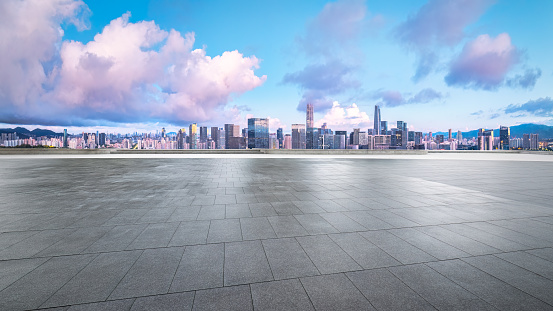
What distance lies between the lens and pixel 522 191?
32.7 ft

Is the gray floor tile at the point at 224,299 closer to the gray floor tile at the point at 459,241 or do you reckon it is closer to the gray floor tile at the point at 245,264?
the gray floor tile at the point at 245,264

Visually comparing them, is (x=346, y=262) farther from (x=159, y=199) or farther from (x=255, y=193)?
(x=159, y=199)

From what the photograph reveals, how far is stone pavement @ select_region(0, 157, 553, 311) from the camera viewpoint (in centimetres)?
310

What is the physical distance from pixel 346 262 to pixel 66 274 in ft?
14.0

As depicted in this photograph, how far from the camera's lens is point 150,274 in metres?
3.67

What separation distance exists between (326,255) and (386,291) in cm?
121

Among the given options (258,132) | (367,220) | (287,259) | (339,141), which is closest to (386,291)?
(287,259)

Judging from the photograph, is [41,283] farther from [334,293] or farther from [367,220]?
[367,220]

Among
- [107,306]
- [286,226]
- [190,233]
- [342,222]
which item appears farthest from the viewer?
[342,222]

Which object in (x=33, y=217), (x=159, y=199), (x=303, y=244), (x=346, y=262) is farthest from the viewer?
(x=159, y=199)

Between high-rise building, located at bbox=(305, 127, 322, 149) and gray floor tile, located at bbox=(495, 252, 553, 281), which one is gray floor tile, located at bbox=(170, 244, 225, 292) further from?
high-rise building, located at bbox=(305, 127, 322, 149)

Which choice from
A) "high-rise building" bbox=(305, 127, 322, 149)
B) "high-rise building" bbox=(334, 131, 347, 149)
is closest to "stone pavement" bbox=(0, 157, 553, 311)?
"high-rise building" bbox=(305, 127, 322, 149)

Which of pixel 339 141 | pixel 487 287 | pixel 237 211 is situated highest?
pixel 339 141

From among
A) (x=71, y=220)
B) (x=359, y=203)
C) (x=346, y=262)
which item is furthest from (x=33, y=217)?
(x=359, y=203)
